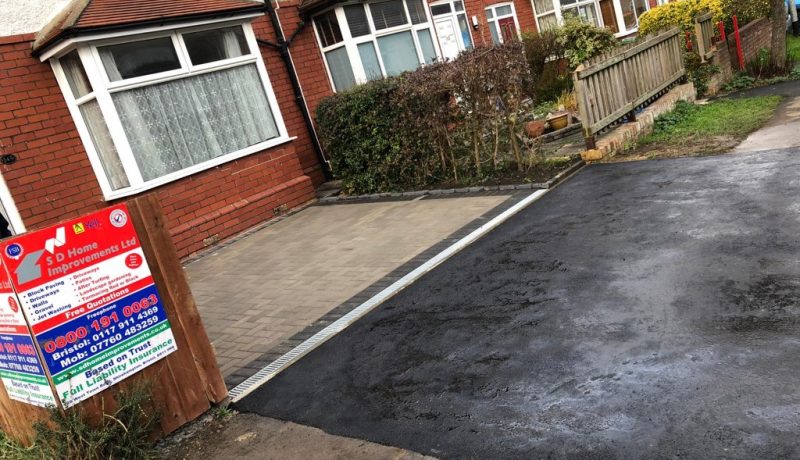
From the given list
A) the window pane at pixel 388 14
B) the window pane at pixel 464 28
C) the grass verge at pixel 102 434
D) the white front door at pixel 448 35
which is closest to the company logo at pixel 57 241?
the grass verge at pixel 102 434

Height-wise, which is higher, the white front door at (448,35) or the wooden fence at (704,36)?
the white front door at (448,35)

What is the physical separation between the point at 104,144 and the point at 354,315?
20.4 feet

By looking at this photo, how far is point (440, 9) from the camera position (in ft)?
53.2

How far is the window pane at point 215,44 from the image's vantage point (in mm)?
10250

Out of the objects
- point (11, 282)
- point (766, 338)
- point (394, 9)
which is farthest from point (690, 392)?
point (394, 9)

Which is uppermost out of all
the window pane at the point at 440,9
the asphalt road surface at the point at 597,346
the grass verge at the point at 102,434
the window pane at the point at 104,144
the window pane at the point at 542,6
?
the window pane at the point at 440,9

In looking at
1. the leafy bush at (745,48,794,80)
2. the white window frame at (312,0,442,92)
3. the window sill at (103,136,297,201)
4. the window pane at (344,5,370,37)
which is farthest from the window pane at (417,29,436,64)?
the leafy bush at (745,48,794,80)

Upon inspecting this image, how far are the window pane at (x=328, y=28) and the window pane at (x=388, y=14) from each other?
851 millimetres

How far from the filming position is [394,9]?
13.6 meters

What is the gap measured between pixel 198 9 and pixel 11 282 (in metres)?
7.87

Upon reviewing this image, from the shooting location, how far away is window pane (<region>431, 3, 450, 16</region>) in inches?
628

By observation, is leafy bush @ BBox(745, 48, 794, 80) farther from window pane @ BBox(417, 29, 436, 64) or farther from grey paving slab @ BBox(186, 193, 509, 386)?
grey paving slab @ BBox(186, 193, 509, 386)

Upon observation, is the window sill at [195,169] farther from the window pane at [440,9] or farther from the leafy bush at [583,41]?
the window pane at [440,9]

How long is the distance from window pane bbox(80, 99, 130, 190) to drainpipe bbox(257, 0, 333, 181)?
387 cm
